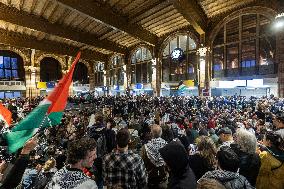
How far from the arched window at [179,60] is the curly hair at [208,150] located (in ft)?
58.0

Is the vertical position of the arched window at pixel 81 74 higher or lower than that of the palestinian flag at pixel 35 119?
higher

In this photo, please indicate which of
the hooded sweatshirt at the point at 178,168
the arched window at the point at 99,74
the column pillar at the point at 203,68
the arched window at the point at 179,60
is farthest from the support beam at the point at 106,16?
the arched window at the point at 99,74

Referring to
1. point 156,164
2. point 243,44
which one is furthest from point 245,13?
point 156,164

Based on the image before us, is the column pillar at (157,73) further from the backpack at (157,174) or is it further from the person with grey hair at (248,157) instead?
the person with grey hair at (248,157)

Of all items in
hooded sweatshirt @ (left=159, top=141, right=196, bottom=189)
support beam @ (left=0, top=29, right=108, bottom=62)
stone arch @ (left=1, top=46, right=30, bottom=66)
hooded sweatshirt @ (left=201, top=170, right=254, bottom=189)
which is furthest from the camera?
stone arch @ (left=1, top=46, right=30, bottom=66)

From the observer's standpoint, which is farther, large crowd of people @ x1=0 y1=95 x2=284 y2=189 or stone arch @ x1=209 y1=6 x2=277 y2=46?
stone arch @ x1=209 y1=6 x2=277 y2=46

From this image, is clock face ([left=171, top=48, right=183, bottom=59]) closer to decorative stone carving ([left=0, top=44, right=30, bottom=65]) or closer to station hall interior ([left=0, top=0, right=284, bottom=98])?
station hall interior ([left=0, top=0, right=284, bottom=98])

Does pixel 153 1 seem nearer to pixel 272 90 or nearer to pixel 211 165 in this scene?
pixel 272 90

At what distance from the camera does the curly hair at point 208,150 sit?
9.87 ft

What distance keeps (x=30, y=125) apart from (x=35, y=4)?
41.5 feet

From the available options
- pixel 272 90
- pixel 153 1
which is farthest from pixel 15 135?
pixel 272 90

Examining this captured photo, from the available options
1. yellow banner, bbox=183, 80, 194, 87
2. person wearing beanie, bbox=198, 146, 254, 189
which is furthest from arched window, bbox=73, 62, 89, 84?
person wearing beanie, bbox=198, 146, 254, 189

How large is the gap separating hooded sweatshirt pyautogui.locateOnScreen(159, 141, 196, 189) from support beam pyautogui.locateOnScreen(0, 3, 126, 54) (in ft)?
42.7

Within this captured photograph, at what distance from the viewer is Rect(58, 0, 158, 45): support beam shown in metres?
10.7
